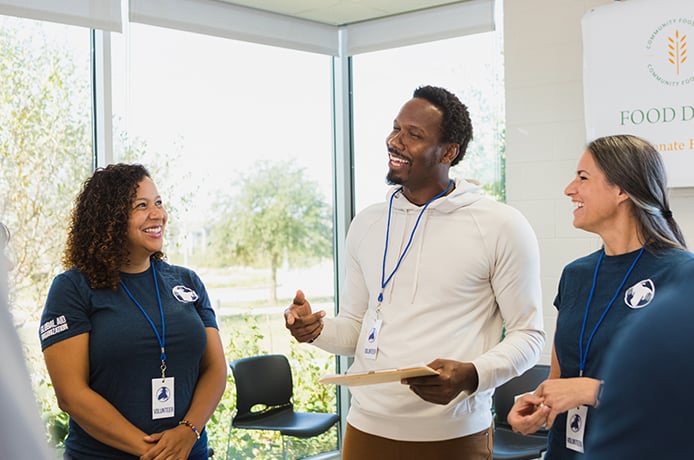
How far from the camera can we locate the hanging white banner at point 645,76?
3570 millimetres

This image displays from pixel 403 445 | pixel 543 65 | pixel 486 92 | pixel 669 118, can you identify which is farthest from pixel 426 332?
pixel 486 92

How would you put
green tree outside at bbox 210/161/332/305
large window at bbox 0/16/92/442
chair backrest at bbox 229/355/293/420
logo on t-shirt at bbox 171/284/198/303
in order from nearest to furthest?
1. logo on t-shirt at bbox 171/284/198/303
2. large window at bbox 0/16/92/442
3. chair backrest at bbox 229/355/293/420
4. green tree outside at bbox 210/161/332/305

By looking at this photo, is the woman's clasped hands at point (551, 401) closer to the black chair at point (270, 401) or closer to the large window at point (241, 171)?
the black chair at point (270, 401)

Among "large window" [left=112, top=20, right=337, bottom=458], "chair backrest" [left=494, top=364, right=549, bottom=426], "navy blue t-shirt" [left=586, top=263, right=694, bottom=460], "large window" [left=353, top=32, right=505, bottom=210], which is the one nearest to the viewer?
"navy blue t-shirt" [left=586, top=263, right=694, bottom=460]

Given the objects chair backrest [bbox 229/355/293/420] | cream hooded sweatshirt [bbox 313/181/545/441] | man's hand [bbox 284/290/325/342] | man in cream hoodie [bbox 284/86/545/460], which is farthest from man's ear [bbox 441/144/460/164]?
chair backrest [bbox 229/355/293/420]

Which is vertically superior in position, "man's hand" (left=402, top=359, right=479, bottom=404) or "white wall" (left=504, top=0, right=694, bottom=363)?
"white wall" (left=504, top=0, right=694, bottom=363)

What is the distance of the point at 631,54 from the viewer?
146 inches

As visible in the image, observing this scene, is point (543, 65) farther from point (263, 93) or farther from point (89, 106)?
point (89, 106)

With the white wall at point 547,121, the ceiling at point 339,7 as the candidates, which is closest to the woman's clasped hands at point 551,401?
the white wall at point 547,121

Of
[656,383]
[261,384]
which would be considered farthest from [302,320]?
[261,384]

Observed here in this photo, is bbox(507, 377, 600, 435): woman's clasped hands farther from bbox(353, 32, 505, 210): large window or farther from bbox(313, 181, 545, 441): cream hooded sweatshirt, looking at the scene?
bbox(353, 32, 505, 210): large window

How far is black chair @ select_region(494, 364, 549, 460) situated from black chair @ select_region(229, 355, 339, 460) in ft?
3.01

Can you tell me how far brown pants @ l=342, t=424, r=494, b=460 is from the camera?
2254mm

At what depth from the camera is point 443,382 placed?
80.0 inches
